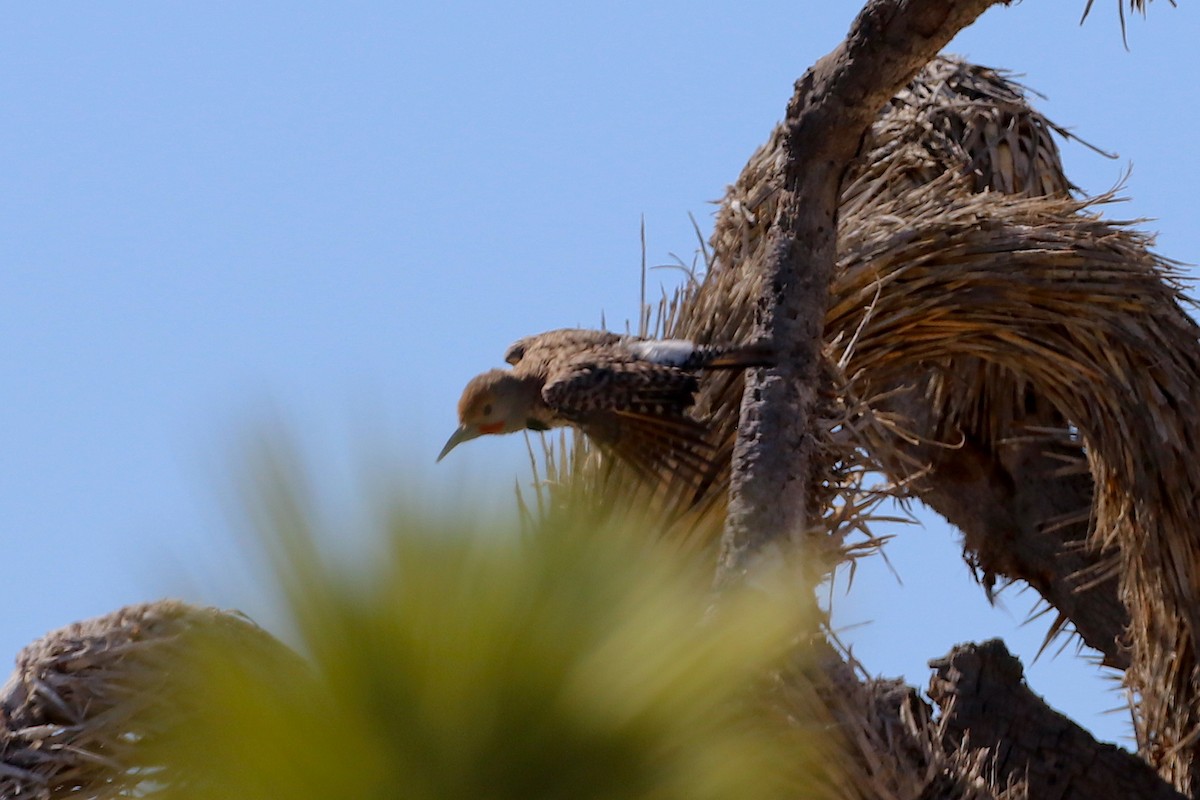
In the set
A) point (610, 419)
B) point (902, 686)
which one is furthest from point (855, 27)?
point (902, 686)

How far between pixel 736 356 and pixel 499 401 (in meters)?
0.69

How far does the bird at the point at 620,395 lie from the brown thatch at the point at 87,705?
1.55 ft

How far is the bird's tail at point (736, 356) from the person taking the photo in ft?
5.45

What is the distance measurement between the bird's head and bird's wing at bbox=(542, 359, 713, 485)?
0.27 meters

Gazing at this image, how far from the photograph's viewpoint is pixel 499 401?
2383 mm

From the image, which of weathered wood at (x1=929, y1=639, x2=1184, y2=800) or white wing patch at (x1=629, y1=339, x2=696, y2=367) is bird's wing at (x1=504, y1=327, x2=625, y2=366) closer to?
white wing patch at (x1=629, y1=339, x2=696, y2=367)

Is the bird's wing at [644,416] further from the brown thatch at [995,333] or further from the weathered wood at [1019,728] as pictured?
the weathered wood at [1019,728]

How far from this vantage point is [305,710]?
0.64 m

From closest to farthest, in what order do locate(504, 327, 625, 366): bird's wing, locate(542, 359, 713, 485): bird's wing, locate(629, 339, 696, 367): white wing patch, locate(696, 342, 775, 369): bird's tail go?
1. locate(696, 342, 775, 369): bird's tail
2. locate(542, 359, 713, 485): bird's wing
3. locate(629, 339, 696, 367): white wing patch
4. locate(504, 327, 625, 366): bird's wing

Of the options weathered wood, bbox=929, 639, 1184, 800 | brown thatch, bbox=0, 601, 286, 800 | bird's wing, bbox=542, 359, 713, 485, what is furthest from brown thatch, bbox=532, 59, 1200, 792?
brown thatch, bbox=0, 601, 286, 800

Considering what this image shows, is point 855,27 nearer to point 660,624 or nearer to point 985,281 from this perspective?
point 985,281

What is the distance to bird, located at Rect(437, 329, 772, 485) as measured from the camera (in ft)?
6.25

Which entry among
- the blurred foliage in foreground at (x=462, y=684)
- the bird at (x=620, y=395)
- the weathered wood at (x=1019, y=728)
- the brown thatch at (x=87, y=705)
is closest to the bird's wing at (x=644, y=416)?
the bird at (x=620, y=395)

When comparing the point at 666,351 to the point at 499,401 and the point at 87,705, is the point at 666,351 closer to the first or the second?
the point at 499,401
